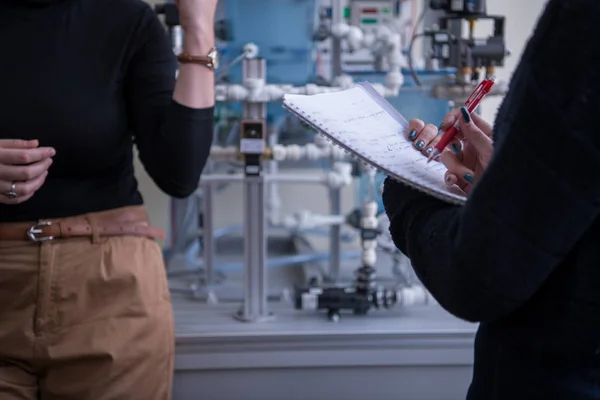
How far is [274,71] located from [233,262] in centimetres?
78

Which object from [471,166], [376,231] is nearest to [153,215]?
[376,231]

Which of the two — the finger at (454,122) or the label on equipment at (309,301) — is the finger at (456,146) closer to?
the finger at (454,122)

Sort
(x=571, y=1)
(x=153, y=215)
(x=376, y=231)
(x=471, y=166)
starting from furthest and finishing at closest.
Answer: (x=153, y=215), (x=376, y=231), (x=471, y=166), (x=571, y=1)

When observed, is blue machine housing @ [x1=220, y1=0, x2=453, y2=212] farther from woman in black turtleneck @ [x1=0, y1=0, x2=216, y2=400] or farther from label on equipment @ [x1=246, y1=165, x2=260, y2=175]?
woman in black turtleneck @ [x1=0, y1=0, x2=216, y2=400]

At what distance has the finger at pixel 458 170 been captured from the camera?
2.06 ft

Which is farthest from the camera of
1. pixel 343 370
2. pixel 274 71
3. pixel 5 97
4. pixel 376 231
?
pixel 274 71

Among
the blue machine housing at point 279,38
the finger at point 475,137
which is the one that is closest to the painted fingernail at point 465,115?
the finger at point 475,137

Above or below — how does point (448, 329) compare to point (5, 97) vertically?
below

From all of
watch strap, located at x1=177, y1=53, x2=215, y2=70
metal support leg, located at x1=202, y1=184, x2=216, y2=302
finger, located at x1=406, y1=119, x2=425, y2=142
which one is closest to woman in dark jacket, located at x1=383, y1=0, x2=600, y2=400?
finger, located at x1=406, y1=119, x2=425, y2=142

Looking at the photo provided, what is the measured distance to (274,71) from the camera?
2.20 meters

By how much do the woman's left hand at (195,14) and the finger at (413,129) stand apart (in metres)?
0.46

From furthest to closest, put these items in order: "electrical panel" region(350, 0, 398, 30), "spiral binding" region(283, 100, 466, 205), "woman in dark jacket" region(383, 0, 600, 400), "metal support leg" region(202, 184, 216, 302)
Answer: "electrical panel" region(350, 0, 398, 30) → "metal support leg" region(202, 184, 216, 302) → "spiral binding" region(283, 100, 466, 205) → "woman in dark jacket" region(383, 0, 600, 400)

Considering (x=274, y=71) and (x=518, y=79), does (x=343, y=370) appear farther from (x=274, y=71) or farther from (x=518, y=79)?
(x=518, y=79)

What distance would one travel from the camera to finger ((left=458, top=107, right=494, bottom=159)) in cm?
61
